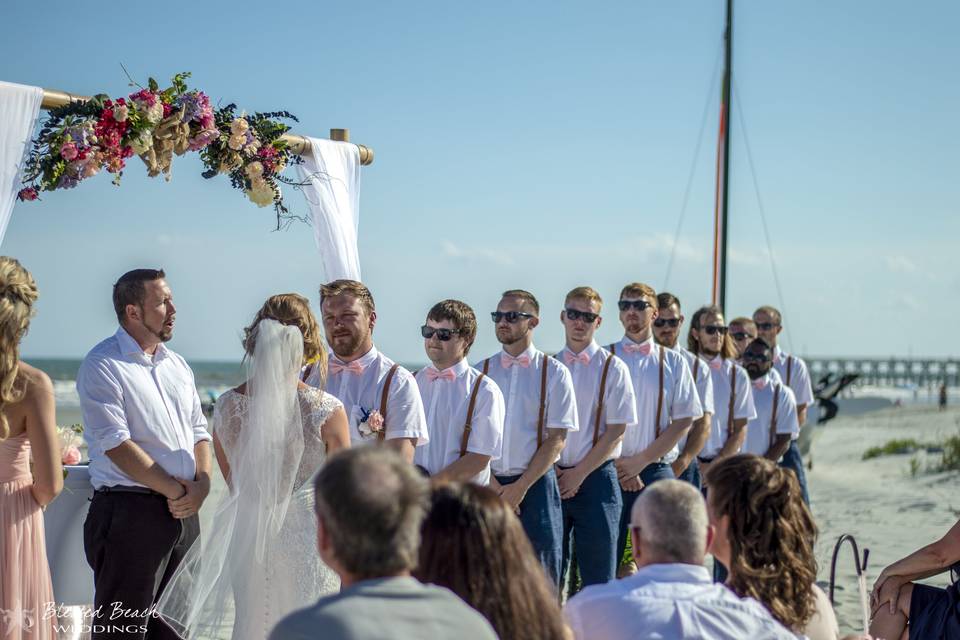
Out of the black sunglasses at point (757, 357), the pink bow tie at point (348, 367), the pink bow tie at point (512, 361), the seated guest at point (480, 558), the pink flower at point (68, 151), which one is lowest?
the seated guest at point (480, 558)

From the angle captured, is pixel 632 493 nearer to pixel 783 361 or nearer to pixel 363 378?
pixel 363 378

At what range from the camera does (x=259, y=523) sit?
459cm

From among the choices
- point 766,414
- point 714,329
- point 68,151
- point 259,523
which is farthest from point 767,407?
point 68,151

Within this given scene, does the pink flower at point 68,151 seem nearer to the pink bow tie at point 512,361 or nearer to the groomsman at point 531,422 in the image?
the groomsman at point 531,422

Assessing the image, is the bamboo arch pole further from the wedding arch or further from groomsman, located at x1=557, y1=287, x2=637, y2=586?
groomsman, located at x1=557, y1=287, x2=637, y2=586

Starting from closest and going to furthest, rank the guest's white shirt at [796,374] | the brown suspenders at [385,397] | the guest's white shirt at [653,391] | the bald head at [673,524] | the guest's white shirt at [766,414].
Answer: the bald head at [673,524], the brown suspenders at [385,397], the guest's white shirt at [653,391], the guest's white shirt at [766,414], the guest's white shirt at [796,374]

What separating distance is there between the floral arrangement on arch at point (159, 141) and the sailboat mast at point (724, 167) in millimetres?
6921

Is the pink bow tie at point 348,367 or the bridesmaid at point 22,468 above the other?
the pink bow tie at point 348,367

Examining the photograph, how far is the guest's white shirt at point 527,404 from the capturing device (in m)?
6.49

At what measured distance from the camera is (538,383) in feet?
21.6

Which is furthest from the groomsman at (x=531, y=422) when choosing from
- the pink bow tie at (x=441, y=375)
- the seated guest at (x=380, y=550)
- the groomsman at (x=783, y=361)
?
the groomsman at (x=783, y=361)

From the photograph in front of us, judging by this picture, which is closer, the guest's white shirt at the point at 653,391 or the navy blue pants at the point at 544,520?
the navy blue pants at the point at 544,520

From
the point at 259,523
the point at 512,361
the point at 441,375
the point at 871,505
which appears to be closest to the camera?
the point at 259,523

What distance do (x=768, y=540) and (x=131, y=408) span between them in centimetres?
289
